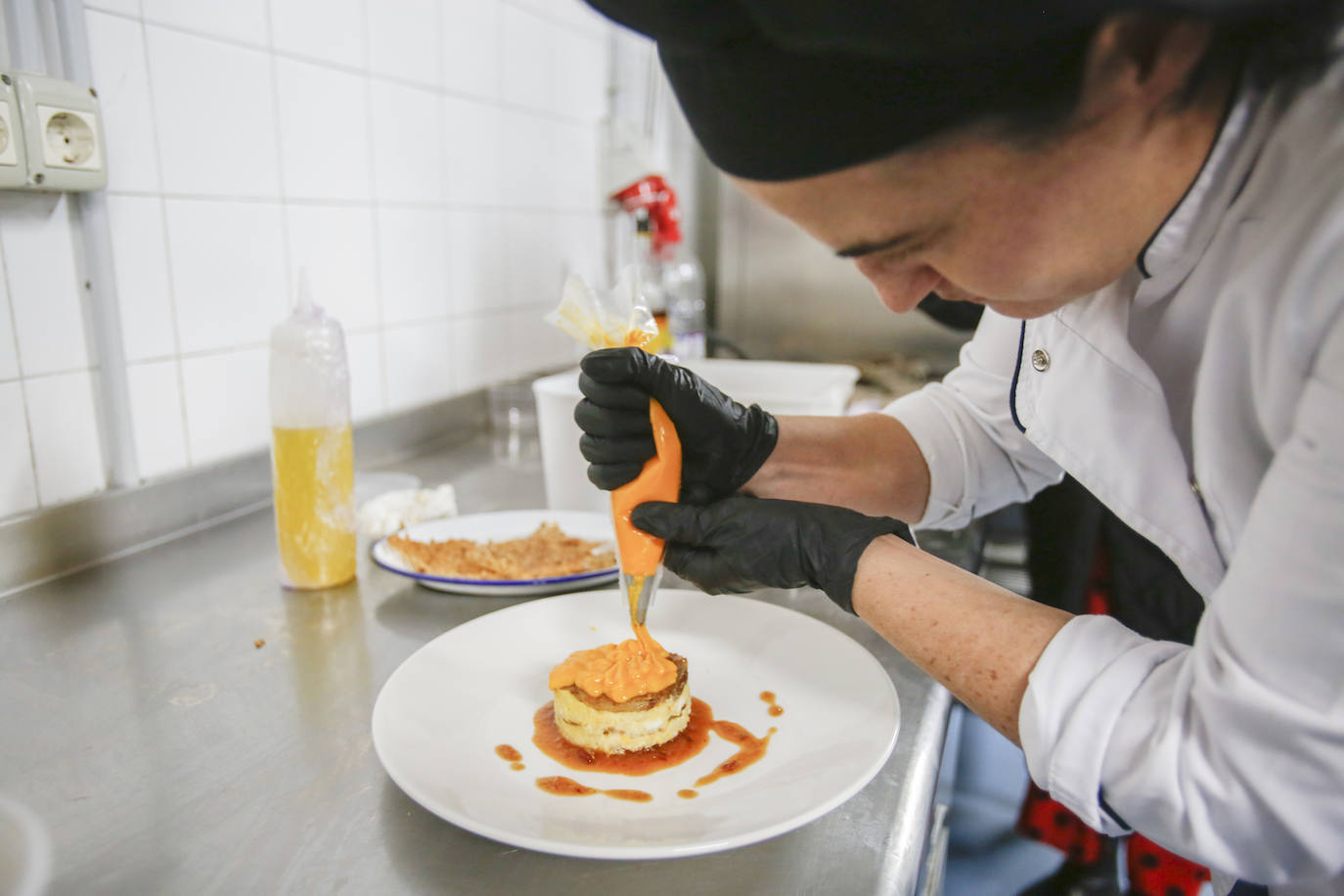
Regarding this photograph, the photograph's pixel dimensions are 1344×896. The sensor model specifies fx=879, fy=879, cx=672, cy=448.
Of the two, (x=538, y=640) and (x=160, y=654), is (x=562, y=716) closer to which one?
(x=538, y=640)

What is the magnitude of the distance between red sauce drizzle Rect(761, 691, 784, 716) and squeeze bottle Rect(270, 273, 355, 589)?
1.95 feet

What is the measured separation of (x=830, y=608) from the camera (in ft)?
3.69

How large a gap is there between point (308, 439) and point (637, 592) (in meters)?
0.48

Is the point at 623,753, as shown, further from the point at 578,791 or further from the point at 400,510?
the point at 400,510

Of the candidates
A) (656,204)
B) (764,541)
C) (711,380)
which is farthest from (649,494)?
(656,204)

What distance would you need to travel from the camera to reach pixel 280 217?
146 cm

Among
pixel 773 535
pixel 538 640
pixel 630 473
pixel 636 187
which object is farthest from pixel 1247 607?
pixel 636 187

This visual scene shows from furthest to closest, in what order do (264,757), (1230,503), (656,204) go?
(656,204), (264,757), (1230,503)

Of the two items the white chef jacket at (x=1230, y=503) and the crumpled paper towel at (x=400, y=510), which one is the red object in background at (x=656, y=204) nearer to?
the crumpled paper towel at (x=400, y=510)

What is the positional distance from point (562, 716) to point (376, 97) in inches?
51.7

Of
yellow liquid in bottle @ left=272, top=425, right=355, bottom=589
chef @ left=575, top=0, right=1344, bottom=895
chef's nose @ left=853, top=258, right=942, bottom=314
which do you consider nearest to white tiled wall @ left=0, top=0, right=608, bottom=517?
yellow liquid in bottle @ left=272, top=425, right=355, bottom=589

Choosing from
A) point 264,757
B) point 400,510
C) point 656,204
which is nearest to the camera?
point 264,757

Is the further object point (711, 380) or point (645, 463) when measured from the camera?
point (711, 380)

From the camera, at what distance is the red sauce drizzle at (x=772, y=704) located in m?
0.86
